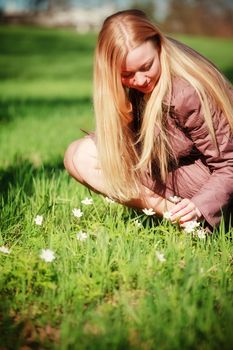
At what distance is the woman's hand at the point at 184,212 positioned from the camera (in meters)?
2.33

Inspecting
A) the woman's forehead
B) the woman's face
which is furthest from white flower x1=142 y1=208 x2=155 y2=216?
the woman's forehead

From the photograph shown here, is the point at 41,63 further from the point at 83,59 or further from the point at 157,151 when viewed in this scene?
the point at 157,151

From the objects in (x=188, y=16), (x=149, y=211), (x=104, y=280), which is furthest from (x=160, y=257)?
(x=188, y=16)

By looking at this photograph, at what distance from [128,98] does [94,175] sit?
46 centimetres

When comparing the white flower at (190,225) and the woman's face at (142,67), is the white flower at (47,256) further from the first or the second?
the woman's face at (142,67)

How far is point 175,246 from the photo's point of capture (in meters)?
2.09

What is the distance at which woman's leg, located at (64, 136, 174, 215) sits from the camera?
2.58 metres

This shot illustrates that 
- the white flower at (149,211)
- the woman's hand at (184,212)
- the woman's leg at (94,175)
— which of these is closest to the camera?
the woman's hand at (184,212)

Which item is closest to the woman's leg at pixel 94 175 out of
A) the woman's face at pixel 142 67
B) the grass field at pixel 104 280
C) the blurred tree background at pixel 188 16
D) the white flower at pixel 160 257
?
the grass field at pixel 104 280

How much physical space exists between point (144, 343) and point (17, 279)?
0.64 m

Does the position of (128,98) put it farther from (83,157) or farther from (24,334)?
(24,334)

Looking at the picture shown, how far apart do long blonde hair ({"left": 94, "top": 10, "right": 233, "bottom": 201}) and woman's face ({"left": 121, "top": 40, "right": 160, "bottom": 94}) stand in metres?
0.02

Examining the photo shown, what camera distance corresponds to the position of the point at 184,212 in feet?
7.65

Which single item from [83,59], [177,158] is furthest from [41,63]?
[177,158]
